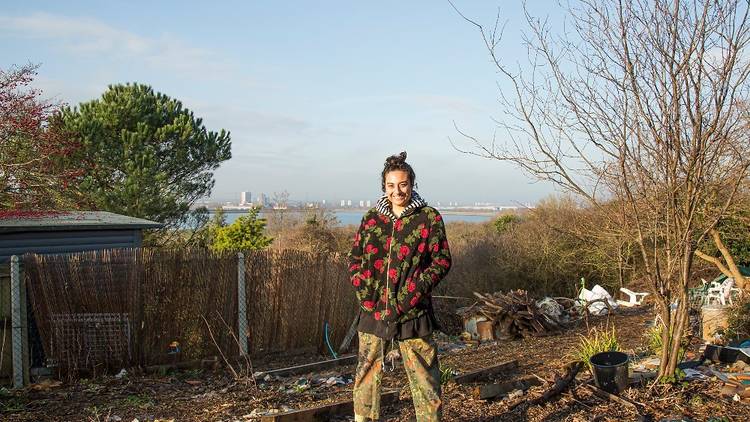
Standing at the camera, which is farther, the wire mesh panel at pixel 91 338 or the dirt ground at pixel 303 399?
the wire mesh panel at pixel 91 338

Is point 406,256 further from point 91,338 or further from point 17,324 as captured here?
point 17,324

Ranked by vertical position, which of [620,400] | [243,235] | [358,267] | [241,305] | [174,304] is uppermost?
[358,267]

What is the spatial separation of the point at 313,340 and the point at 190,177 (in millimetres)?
11166

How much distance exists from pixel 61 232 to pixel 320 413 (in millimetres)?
6881

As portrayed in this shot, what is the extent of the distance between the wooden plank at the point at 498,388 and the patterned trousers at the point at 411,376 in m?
1.22

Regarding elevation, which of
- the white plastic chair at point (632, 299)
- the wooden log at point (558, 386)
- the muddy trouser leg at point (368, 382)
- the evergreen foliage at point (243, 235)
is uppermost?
the evergreen foliage at point (243, 235)

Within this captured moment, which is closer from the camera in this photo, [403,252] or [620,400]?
[403,252]

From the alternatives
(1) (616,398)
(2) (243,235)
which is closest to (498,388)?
(1) (616,398)

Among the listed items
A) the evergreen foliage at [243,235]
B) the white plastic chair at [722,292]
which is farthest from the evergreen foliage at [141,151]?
the white plastic chair at [722,292]

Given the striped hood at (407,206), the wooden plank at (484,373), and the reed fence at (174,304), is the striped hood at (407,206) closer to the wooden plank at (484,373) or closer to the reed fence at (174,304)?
the wooden plank at (484,373)

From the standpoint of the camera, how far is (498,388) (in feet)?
16.7

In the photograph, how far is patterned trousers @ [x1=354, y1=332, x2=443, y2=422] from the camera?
3893 millimetres

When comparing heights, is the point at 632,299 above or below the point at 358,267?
below

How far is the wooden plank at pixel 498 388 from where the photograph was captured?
5.02 m
